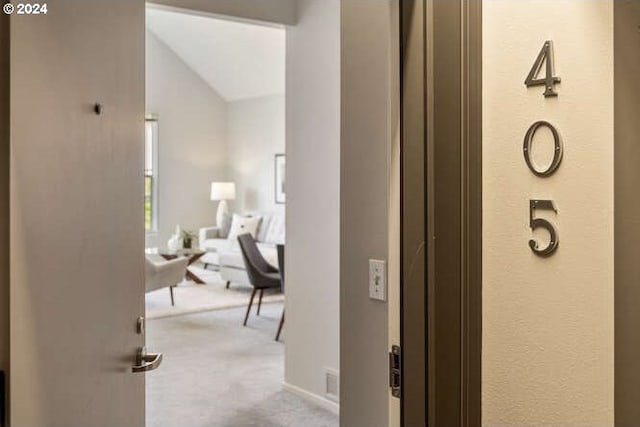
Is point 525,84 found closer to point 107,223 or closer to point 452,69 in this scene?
point 452,69

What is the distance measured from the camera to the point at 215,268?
389 inches

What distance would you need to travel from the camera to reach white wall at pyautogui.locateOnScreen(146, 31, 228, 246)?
9992mm

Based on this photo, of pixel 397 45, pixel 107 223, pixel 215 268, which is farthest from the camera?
pixel 215 268

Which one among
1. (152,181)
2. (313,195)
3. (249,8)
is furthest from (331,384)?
(152,181)

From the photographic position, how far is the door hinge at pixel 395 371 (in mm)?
1490

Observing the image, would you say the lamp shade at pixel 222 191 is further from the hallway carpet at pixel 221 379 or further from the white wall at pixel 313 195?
the white wall at pixel 313 195

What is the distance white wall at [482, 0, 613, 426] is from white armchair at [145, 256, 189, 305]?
17.7ft

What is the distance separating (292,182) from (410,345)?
2802 millimetres

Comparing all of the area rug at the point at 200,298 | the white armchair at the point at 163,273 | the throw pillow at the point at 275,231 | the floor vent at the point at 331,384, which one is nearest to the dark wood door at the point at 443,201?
the floor vent at the point at 331,384

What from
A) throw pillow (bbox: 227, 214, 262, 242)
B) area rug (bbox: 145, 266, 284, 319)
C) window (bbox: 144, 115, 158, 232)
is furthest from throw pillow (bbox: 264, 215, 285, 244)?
window (bbox: 144, 115, 158, 232)

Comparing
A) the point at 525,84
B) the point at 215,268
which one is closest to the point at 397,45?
the point at 525,84

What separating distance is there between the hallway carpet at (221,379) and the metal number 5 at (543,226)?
260cm

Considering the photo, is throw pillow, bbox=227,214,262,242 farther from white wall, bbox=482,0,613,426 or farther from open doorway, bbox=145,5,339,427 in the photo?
white wall, bbox=482,0,613,426

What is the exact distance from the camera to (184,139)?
410 inches
